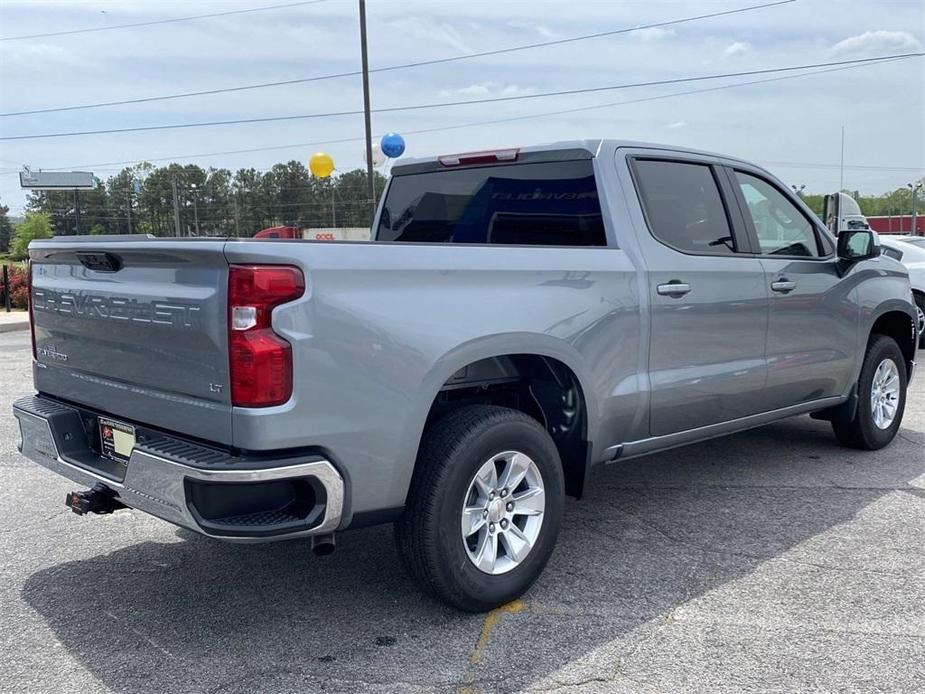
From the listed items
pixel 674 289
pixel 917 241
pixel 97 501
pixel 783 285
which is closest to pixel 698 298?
pixel 674 289

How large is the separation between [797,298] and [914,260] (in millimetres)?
7581

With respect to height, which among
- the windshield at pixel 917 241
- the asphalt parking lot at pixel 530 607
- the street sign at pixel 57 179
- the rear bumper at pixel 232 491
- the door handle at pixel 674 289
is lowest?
the asphalt parking lot at pixel 530 607

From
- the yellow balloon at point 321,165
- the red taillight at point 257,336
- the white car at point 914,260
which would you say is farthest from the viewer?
the yellow balloon at point 321,165


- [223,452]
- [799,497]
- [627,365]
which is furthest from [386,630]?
[799,497]

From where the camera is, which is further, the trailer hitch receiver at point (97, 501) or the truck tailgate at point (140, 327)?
the trailer hitch receiver at point (97, 501)

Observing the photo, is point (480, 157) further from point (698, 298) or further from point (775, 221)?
point (775, 221)

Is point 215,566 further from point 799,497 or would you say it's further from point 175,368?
point 799,497

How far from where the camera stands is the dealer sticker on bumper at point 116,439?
134 inches

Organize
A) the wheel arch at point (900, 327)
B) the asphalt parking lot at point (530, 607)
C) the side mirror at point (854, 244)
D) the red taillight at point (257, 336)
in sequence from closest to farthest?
the red taillight at point (257, 336) < the asphalt parking lot at point (530, 607) < the side mirror at point (854, 244) < the wheel arch at point (900, 327)

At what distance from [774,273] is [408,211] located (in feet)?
7.04

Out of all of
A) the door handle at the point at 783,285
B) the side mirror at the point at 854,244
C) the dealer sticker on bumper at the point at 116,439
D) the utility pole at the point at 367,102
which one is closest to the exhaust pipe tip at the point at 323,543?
the dealer sticker on bumper at the point at 116,439

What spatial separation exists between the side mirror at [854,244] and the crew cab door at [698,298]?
946 millimetres

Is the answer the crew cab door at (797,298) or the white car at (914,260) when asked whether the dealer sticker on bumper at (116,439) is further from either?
the white car at (914,260)

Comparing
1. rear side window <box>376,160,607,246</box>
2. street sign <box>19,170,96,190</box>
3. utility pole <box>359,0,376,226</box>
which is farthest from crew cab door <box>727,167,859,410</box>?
street sign <box>19,170,96,190</box>
